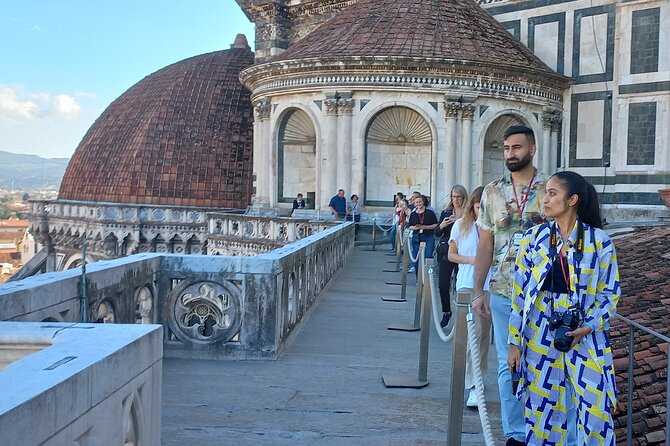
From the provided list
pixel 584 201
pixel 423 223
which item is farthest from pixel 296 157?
pixel 584 201

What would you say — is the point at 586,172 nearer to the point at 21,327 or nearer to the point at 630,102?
the point at 630,102

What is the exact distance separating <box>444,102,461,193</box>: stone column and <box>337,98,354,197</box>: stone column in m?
3.27

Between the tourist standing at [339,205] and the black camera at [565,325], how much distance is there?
21.2 metres

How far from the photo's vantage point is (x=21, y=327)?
3.41 metres

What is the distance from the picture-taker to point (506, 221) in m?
5.26

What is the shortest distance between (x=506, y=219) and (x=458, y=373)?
1.15 meters

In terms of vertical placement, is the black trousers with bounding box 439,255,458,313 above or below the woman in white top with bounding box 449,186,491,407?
below

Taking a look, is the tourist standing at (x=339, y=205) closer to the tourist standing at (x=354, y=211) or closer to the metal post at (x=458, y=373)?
the tourist standing at (x=354, y=211)

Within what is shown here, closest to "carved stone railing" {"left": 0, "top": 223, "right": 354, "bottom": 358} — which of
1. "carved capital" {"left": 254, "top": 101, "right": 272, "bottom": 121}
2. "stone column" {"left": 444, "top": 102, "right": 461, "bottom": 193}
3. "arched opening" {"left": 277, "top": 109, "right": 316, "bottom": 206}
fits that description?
"stone column" {"left": 444, "top": 102, "right": 461, "bottom": 193}

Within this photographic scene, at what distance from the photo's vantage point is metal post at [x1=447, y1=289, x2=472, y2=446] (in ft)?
15.9

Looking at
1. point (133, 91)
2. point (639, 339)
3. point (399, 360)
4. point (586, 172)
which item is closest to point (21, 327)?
point (399, 360)

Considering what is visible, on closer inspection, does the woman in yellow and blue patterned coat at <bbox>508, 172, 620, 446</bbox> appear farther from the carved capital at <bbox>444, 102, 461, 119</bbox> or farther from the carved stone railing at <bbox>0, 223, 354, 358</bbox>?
the carved capital at <bbox>444, 102, 461, 119</bbox>

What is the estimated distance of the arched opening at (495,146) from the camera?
27.6m

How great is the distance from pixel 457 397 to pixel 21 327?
2.78 m
